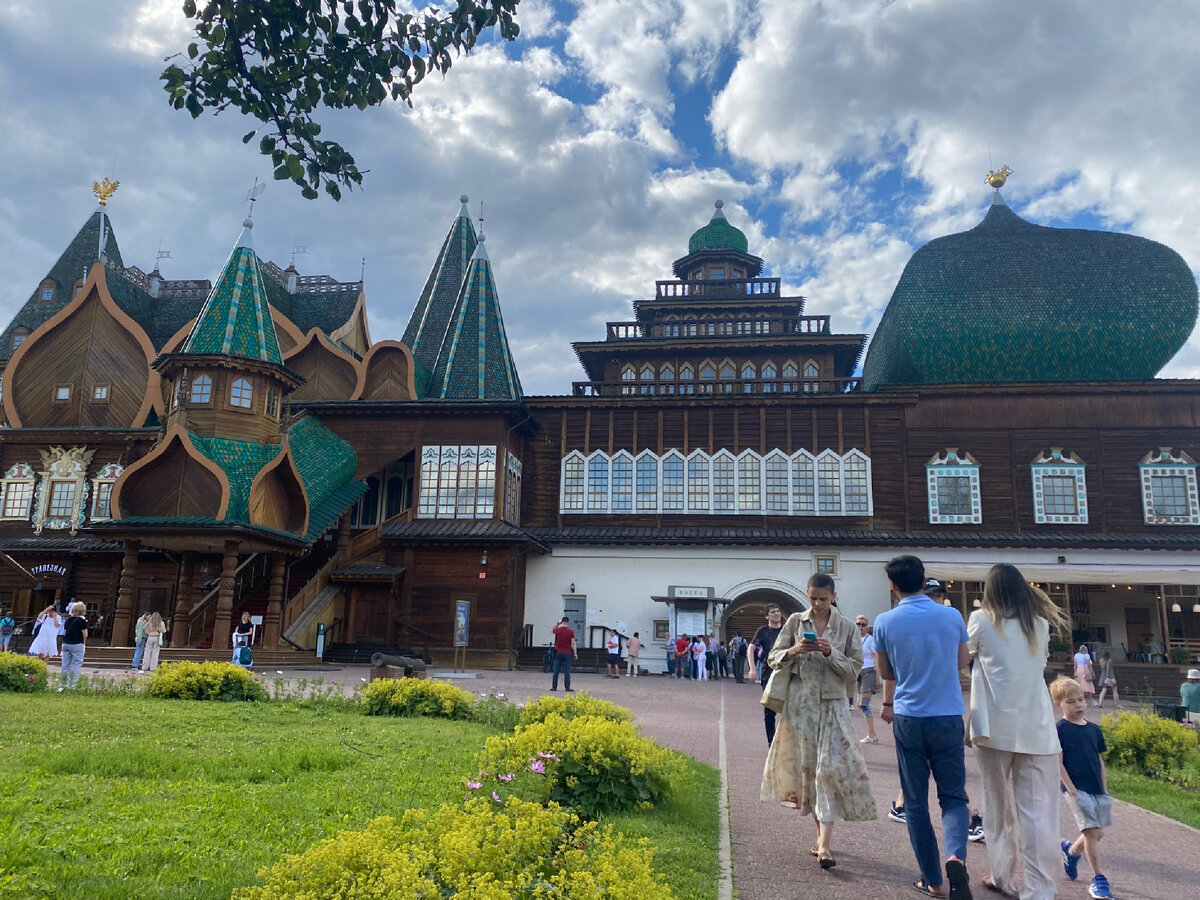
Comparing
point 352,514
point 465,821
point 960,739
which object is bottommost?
point 465,821

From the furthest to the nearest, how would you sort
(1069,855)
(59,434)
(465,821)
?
(59,434)
(1069,855)
(465,821)

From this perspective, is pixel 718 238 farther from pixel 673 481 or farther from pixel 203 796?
pixel 203 796

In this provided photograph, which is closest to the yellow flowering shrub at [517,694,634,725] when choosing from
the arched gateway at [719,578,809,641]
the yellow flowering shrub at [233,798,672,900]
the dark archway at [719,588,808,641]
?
the yellow flowering shrub at [233,798,672,900]

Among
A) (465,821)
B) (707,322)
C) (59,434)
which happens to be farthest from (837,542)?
(59,434)

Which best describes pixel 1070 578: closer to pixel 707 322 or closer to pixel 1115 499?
pixel 1115 499

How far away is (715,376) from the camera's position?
32750mm

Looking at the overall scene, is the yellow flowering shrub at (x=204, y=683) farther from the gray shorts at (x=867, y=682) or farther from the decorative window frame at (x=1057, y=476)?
the decorative window frame at (x=1057, y=476)

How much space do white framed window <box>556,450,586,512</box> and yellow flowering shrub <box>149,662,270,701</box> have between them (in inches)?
624

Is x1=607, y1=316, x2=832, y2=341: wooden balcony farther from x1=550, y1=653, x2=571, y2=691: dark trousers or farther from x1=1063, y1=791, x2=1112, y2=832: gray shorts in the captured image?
x1=1063, y1=791, x2=1112, y2=832: gray shorts

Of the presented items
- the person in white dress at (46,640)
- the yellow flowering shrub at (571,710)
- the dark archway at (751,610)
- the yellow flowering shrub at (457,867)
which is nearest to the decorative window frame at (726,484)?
the dark archway at (751,610)

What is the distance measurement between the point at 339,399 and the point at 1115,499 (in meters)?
24.7

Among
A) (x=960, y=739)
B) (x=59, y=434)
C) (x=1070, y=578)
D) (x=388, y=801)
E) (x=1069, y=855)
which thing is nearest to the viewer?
(x=960, y=739)

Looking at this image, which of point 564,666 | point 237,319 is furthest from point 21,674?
point 237,319

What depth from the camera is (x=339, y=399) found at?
2977 cm
